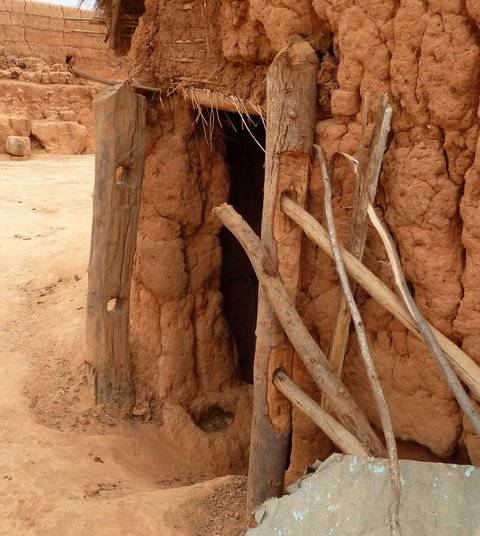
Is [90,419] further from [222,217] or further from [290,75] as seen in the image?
[290,75]

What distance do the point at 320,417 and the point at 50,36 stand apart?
15.2m

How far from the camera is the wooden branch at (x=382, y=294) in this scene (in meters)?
2.72

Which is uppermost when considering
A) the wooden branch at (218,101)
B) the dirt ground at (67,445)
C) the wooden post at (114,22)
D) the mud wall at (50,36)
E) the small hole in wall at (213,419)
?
the mud wall at (50,36)

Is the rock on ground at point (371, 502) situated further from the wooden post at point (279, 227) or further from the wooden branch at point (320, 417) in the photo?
the wooden post at point (279, 227)

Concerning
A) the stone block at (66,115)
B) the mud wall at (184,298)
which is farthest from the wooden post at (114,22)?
the stone block at (66,115)

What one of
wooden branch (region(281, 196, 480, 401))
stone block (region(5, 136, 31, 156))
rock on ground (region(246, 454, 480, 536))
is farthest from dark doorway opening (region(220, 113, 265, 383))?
stone block (region(5, 136, 31, 156))

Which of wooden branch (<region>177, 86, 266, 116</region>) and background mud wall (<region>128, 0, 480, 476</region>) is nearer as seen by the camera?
background mud wall (<region>128, 0, 480, 476</region>)

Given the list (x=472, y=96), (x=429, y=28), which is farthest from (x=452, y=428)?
(x=429, y=28)

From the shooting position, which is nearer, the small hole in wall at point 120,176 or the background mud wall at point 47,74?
the small hole in wall at point 120,176

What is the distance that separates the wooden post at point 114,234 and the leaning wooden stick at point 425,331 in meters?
2.03

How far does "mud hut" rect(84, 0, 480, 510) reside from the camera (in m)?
2.81

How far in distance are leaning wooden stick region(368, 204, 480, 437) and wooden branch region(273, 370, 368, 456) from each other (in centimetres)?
55

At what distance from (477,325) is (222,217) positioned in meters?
1.45

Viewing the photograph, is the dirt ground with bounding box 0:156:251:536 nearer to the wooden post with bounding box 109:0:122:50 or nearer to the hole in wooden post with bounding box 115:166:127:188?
the hole in wooden post with bounding box 115:166:127:188
